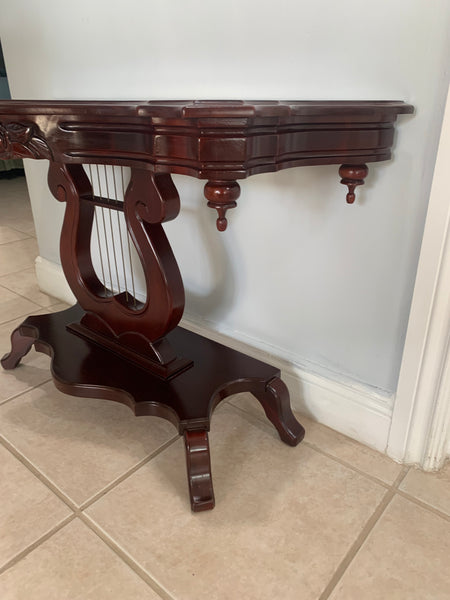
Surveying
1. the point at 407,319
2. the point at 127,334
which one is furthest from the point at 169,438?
the point at 407,319

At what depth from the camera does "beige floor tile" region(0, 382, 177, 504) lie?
96cm

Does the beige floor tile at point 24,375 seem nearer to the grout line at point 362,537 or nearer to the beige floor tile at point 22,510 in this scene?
the beige floor tile at point 22,510

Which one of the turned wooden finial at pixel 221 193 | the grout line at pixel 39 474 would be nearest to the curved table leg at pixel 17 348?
the grout line at pixel 39 474

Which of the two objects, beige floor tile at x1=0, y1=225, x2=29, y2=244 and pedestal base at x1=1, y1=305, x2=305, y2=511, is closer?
pedestal base at x1=1, y1=305, x2=305, y2=511

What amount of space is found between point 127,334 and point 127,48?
26.7 inches

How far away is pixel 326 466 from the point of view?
3.23 feet

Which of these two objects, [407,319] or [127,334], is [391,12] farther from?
[127,334]

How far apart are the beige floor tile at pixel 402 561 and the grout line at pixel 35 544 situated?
0.47 metres

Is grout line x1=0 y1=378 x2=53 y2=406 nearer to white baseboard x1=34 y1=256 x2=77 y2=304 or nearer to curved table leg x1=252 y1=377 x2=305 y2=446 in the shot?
white baseboard x1=34 y1=256 x2=77 y2=304

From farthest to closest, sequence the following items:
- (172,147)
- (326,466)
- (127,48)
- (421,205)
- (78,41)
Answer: (78,41) < (127,48) < (326,466) < (421,205) < (172,147)

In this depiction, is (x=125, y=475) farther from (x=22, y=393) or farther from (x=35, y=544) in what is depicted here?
(x=22, y=393)

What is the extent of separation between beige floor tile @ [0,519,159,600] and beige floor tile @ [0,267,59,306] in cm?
101

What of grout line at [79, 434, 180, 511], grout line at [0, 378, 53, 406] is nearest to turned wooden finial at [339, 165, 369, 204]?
grout line at [79, 434, 180, 511]

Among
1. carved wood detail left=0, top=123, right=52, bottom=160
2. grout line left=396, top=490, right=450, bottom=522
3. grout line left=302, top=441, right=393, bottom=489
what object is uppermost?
carved wood detail left=0, top=123, right=52, bottom=160
